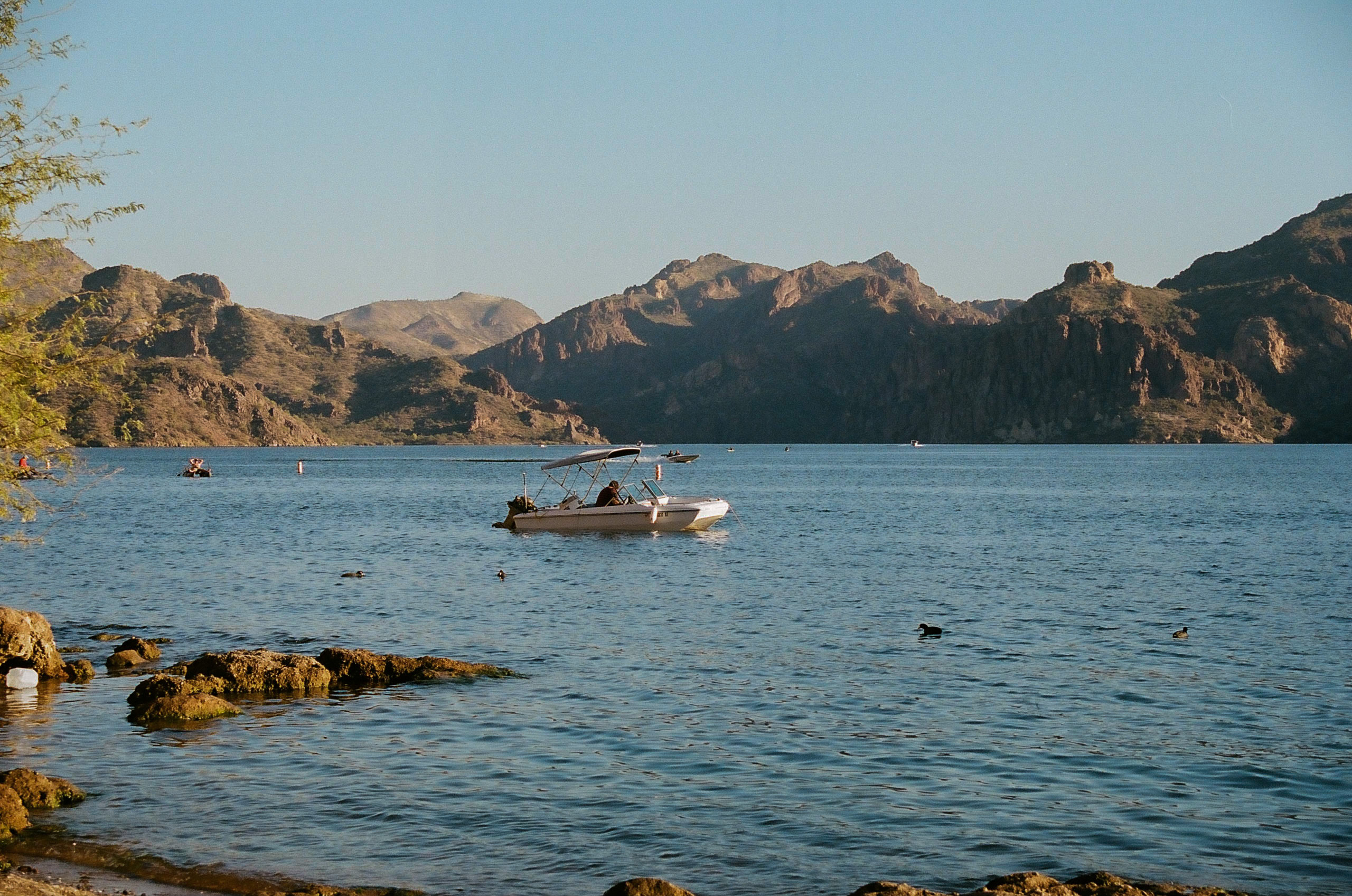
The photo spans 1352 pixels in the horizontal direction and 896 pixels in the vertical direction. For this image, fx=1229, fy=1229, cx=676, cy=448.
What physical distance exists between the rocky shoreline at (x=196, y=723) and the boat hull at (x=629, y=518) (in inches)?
1389

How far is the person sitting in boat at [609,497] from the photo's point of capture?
6569 cm

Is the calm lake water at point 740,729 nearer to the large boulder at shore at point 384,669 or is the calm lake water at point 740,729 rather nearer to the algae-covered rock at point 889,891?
the large boulder at shore at point 384,669

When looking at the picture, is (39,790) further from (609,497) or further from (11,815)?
(609,497)

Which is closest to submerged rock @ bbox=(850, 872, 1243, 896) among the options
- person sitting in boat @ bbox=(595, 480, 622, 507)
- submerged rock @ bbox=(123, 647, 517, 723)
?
submerged rock @ bbox=(123, 647, 517, 723)

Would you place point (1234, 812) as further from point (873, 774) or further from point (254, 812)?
point (254, 812)

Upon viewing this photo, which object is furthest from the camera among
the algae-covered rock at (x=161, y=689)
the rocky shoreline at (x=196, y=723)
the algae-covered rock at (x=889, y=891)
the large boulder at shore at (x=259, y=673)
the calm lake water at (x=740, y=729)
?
the large boulder at shore at (x=259, y=673)

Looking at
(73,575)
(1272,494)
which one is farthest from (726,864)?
(1272,494)

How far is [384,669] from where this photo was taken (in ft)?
85.4

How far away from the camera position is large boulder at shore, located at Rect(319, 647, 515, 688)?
2577 centimetres

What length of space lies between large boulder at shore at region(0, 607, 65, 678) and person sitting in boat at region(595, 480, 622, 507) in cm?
3998

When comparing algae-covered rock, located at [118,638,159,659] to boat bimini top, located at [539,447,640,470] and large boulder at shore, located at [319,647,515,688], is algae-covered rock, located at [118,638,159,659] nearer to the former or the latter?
large boulder at shore, located at [319,647,515,688]

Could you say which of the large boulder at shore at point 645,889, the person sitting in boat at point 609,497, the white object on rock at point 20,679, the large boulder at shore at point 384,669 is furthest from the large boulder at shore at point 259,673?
the person sitting in boat at point 609,497

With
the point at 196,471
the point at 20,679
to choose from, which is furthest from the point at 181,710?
the point at 196,471

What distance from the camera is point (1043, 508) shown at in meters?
97.8
